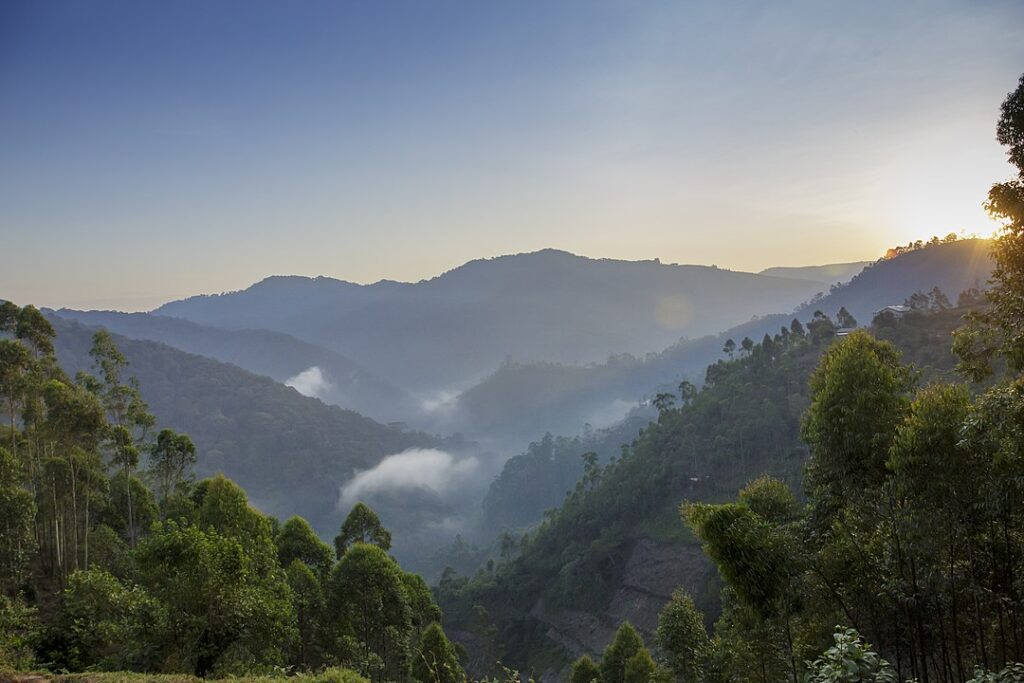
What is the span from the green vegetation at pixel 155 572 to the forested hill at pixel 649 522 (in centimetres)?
4814

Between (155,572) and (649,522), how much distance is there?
7752cm

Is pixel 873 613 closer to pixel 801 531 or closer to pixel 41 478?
pixel 801 531

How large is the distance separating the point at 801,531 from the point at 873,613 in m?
2.38

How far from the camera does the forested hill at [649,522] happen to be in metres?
73.9

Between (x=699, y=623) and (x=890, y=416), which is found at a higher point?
(x=890, y=416)

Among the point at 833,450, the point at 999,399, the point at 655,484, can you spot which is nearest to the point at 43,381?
the point at 833,450

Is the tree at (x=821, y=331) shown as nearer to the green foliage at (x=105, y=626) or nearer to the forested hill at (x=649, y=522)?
the forested hill at (x=649, y=522)

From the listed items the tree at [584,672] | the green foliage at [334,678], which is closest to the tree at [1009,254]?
the green foliage at [334,678]

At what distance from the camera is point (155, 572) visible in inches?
648

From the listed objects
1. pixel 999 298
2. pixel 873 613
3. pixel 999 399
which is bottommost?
pixel 873 613

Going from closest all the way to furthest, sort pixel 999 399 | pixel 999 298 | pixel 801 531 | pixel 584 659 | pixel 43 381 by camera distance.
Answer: pixel 999 399 → pixel 999 298 → pixel 801 531 → pixel 43 381 → pixel 584 659

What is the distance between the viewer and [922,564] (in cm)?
1307

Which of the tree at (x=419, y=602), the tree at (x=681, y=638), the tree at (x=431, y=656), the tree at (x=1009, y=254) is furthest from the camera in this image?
the tree at (x=419, y=602)

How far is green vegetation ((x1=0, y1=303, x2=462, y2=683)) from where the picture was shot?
52.4ft
